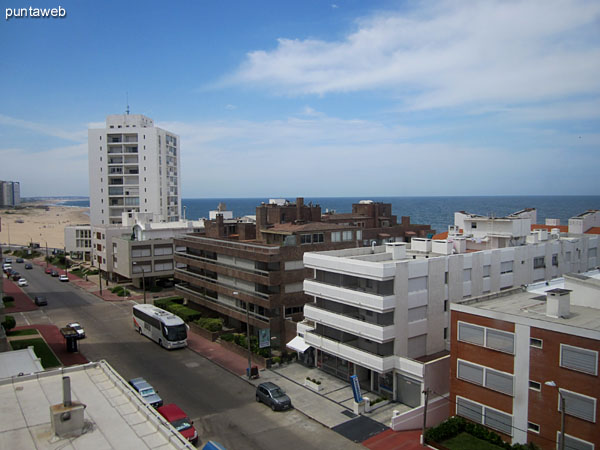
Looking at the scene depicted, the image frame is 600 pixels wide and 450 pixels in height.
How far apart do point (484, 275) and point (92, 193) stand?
99840 mm

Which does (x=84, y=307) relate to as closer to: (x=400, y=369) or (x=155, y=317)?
(x=155, y=317)

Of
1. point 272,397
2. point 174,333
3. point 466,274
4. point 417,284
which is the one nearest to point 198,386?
point 272,397

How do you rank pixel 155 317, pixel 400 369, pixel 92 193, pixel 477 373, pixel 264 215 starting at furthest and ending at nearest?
pixel 92 193 → pixel 264 215 → pixel 155 317 → pixel 400 369 → pixel 477 373

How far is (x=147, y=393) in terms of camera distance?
117 feet

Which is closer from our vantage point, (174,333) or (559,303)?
(559,303)

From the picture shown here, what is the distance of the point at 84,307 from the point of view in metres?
70.4

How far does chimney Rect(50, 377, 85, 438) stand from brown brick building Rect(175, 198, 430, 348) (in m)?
29.1

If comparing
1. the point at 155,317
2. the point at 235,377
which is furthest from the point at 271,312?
the point at 155,317

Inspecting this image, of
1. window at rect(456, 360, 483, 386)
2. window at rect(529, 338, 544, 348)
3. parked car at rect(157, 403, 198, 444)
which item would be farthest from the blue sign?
window at rect(529, 338, 544, 348)

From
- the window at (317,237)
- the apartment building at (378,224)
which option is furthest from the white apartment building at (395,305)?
the apartment building at (378,224)

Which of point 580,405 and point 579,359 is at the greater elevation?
point 579,359

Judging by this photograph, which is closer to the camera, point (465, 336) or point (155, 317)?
point (465, 336)

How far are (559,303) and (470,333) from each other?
5852mm

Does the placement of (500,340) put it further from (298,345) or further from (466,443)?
(298,345)
